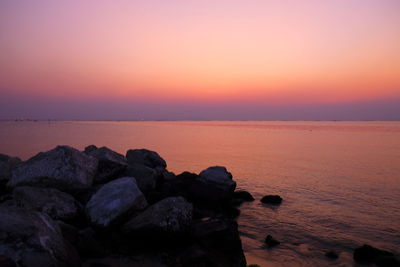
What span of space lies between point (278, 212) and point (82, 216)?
833 cm

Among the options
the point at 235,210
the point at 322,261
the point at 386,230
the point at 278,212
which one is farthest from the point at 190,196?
the point at 386,230

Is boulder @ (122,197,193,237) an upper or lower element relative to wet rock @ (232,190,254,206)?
upper

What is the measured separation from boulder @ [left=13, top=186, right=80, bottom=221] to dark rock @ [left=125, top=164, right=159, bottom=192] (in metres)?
4.25

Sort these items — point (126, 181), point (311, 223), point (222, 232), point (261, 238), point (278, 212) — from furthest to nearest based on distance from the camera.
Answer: point (278, 212), point (311, 223), point (261, 238), point (126, 181), point (222, 232)

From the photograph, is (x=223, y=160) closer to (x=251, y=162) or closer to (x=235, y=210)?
(x=251, y=162)

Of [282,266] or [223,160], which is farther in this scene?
[223,160]

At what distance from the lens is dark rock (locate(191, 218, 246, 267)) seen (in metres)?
7.39

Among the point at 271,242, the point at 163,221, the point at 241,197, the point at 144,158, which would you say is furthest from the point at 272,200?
the point at 163,221

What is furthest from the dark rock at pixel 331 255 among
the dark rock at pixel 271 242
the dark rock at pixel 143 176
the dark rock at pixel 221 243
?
the dark rock at pixel 143 176

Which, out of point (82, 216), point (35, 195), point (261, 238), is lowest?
point (261, 238)

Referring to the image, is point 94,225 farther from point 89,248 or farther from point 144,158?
point 144,158

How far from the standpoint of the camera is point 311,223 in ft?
38.5

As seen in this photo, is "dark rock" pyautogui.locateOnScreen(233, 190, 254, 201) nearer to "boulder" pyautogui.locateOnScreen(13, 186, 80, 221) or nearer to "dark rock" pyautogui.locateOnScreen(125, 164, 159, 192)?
"dark rock" pyautogui.locateOnScreen(125, 164, 159, 192)

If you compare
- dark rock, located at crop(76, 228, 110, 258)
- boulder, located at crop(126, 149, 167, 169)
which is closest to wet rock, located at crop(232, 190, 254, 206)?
boulder, located at crop(126, 149, 167, 169)
